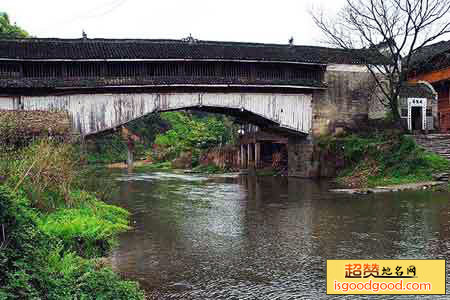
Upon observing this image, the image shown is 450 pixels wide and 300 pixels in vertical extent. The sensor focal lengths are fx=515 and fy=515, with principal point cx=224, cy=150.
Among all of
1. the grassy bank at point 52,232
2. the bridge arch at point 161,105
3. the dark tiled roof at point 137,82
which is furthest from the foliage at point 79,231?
the bridge arch at point 161,105

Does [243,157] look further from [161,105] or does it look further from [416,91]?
[161,105]

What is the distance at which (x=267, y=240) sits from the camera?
10.3 metres

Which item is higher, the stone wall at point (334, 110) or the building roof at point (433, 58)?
the building roof at point (433, 58)

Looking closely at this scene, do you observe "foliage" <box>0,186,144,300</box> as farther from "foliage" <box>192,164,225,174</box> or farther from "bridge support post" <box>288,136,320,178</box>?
"foliage" <box>192,164,225,174</box>

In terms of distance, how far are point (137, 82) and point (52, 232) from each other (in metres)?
16.3

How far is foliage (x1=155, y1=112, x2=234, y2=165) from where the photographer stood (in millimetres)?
44438

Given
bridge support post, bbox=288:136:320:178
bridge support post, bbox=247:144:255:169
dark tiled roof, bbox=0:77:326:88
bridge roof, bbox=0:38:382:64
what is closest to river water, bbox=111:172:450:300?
dark tiled roof, bbox=0:77:326:88

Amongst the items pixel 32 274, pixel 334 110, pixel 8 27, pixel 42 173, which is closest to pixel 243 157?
pixel 334 110

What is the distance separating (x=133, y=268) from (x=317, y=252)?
3201mm

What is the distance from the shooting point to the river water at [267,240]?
23.6 ft

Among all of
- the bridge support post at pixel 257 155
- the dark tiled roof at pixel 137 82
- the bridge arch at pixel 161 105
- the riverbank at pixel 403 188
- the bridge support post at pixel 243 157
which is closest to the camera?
the riverbank at pixel 403 188

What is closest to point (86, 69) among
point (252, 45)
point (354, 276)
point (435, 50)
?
point (252, 45)

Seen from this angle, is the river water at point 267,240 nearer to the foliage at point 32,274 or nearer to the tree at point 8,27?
the foliage at point 32,274

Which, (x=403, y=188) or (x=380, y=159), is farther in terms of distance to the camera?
(x=380, y=159)
